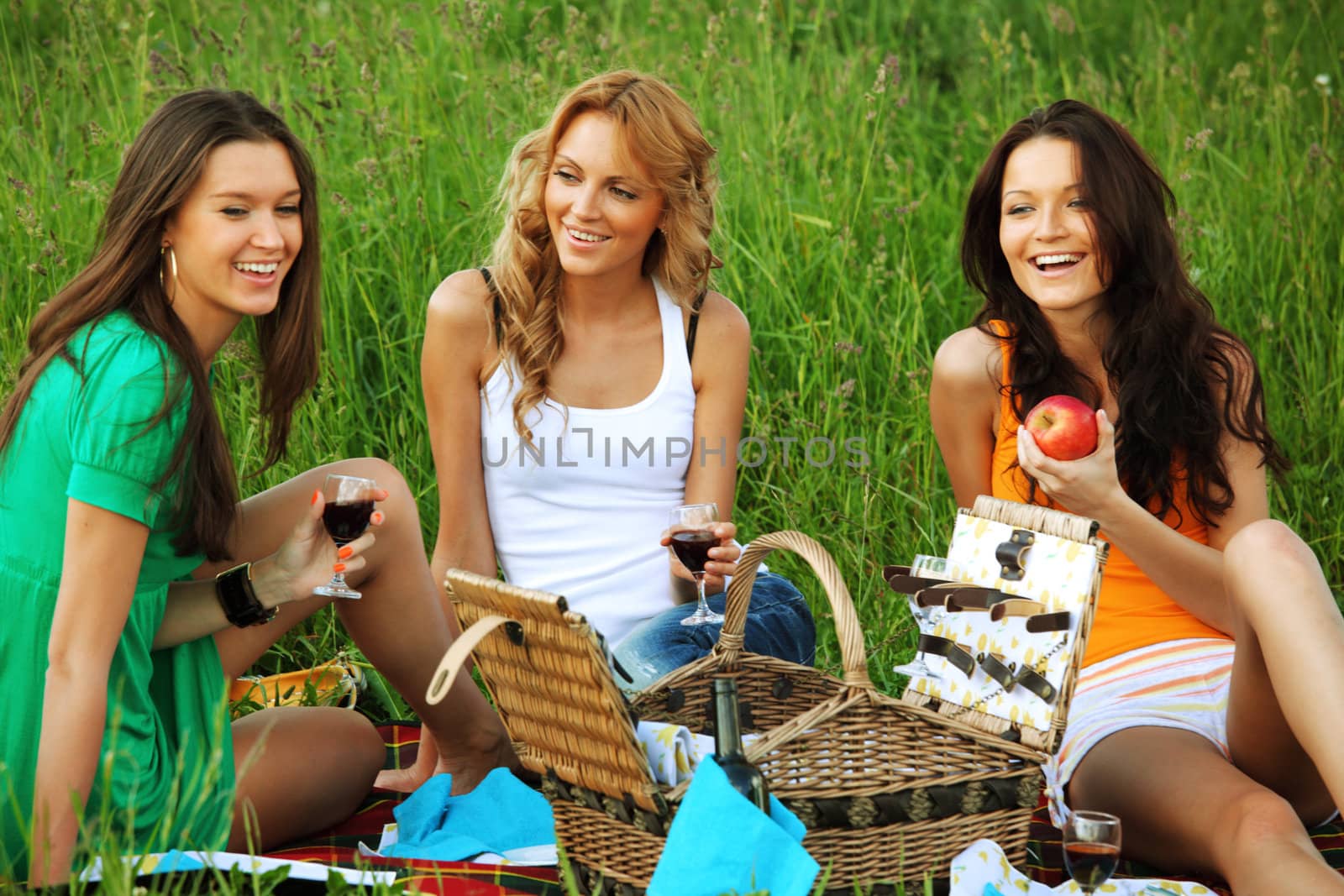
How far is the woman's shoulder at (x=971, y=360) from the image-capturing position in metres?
3.08

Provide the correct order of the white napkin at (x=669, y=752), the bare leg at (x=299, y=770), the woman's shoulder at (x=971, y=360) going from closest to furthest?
the white napkin at (x=669, y=752), the bare leg at (x=299, y=770), the woman's shoulder at (x=971, y=360)

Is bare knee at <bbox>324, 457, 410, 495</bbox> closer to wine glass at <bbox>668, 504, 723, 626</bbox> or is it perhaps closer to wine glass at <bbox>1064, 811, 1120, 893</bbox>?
wine glass at <bbox>668, 504, 723, 626</bbox>

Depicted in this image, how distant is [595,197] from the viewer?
3.09m

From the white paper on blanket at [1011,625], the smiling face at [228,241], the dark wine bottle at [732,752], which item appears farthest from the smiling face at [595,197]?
the dark wine bottle at [732,752]

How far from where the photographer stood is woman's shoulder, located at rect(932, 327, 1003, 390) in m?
3.08

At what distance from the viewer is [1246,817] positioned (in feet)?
7.62

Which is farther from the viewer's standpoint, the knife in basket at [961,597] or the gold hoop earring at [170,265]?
the gold hoop earring at [170,265]

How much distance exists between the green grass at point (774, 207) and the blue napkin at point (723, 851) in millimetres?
1755

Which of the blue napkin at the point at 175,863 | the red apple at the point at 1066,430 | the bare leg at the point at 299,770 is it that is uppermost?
the red apple at the point at 1066,430

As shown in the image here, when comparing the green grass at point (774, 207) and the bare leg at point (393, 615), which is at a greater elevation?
the green grass at point (774, 207)

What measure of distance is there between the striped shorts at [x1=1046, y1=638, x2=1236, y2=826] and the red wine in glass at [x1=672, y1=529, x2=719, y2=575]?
79 cm

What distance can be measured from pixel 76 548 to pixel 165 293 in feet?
1.74

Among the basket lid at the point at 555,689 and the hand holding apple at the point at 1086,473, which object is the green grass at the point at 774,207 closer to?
the hand holding apple at the point at 1086,473

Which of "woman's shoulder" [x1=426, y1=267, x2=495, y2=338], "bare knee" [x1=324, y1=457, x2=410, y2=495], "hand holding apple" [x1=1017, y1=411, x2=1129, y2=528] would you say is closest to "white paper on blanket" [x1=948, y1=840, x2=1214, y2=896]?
"hand holding apple" [x1=1017, y1=411, x2=1129, y2=528]
